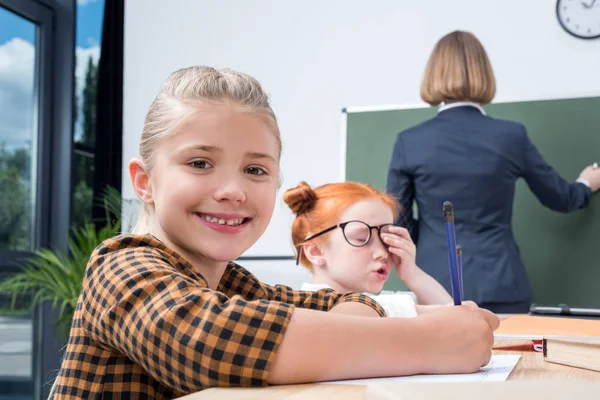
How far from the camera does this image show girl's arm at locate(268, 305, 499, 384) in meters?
0.62

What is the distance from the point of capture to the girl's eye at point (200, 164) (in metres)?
0.82

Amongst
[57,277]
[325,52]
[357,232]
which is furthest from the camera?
[325,52]

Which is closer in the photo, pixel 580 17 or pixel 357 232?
pixel 357 232

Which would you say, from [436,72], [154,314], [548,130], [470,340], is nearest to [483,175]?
[436,72]

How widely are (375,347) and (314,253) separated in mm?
1062

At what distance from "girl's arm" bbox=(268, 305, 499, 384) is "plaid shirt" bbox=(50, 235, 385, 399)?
18 mm

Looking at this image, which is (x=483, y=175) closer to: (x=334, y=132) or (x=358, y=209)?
(x=358, y=209)

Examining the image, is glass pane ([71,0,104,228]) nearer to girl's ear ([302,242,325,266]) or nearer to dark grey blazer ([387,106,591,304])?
dark grey blazer ([387,106,591,304])

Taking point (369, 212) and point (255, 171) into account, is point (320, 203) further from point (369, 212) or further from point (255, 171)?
point (255, 171)

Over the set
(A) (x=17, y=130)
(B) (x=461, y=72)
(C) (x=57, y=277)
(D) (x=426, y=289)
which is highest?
(B) (x=461, y=72)

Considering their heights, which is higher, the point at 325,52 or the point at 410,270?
the point at 325,52

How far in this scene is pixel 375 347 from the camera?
648 mm

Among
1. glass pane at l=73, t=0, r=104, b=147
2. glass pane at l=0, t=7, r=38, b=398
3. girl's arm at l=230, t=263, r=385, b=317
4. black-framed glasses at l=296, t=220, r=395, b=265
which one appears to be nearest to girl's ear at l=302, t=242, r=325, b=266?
black-framed glasses at l=296, t=220, r=395, b=265

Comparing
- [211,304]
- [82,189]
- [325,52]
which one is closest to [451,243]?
[211,304]
